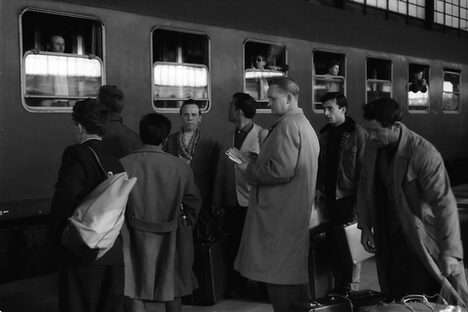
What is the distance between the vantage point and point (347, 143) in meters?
5.24

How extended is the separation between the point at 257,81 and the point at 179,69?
4.37ft

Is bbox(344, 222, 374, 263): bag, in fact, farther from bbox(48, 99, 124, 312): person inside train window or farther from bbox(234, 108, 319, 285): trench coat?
bbox(48, 99, 124, 312): person inside train window

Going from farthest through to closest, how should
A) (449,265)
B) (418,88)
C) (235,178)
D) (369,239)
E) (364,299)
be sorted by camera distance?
1. (418,88)
2. (235,178)
3. (369,239)
4. (364,299)
5. (449,265)

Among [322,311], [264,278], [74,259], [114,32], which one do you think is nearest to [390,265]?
[322,311]

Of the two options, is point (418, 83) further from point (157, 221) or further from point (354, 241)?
point (157, 221)

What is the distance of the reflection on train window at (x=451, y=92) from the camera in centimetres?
1220

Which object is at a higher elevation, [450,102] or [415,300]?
[450,102]

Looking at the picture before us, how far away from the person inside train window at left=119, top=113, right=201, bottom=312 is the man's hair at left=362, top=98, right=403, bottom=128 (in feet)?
3.96

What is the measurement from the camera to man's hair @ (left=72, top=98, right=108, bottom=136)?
3674mm

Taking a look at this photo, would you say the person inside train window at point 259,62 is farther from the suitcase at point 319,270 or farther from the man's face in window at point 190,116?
the suitcase at point 319,270

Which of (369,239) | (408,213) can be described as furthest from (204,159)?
(408,213)

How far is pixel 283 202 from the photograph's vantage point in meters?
4.30

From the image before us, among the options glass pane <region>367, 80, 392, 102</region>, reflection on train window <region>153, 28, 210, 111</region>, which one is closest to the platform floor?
reflection on train window <region>153, 28, 210, 111</region>

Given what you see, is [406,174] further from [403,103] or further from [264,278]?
[403,103]
